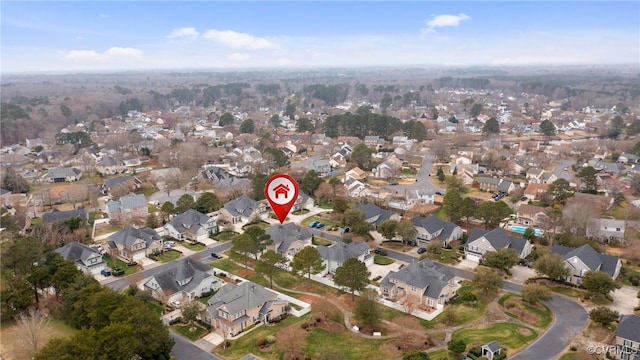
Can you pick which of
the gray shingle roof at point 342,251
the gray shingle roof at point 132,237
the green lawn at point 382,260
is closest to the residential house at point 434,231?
the green lawn at point 382,260

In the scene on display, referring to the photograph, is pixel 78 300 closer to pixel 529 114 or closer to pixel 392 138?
pixel 392 138

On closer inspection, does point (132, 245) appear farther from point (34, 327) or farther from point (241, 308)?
point (241, 308)

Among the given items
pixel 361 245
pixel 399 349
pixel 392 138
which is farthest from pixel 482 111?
pixel 399 349

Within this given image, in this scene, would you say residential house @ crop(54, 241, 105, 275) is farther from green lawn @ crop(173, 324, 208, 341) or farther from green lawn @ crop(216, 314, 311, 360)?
green lawn @ crop(216, 314, 311, 360)

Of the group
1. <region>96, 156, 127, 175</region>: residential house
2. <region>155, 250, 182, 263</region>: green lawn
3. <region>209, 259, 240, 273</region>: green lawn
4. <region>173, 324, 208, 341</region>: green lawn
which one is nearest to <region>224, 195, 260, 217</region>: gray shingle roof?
<region>155, 250, 182, 263</region>: green lawn

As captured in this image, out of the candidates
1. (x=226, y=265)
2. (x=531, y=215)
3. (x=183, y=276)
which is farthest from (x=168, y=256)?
(x=531, y=215)

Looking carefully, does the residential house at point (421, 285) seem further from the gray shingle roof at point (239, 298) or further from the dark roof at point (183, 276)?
the dark roof at point (183, 276)
